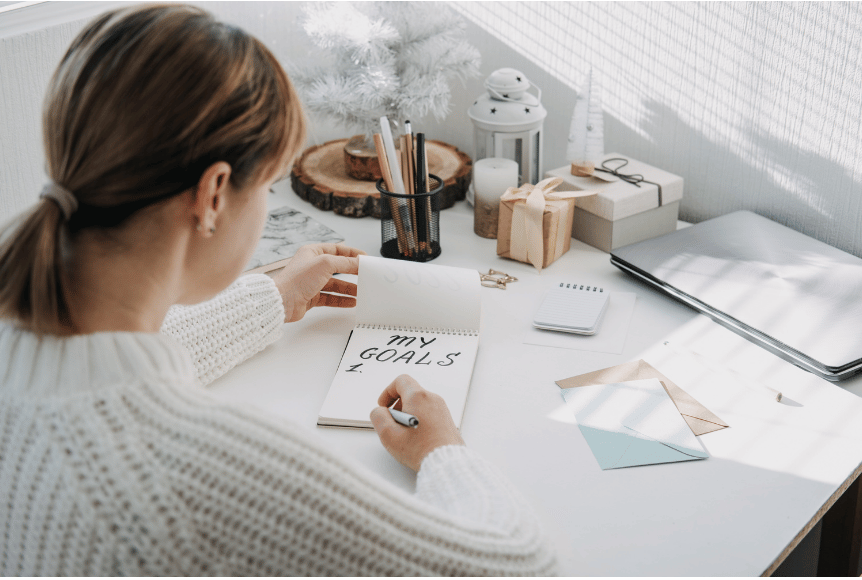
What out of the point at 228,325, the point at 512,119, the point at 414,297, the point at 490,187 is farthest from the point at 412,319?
the point at 512,119

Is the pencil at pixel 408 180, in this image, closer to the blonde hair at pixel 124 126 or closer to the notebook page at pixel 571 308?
the notebook page at pixel 571 308

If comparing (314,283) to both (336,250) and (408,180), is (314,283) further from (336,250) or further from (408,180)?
(408,180)

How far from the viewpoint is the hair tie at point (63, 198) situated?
1.64 feet

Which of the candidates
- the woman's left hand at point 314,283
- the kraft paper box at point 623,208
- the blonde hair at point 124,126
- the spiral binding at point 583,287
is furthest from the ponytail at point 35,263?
the kraft paper box at point 623,208

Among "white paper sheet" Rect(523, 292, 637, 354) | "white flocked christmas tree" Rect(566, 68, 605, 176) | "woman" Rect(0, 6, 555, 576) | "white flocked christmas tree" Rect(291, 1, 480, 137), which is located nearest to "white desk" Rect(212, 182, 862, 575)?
"white paper sheet" Rect(523, 292, 637, 354)

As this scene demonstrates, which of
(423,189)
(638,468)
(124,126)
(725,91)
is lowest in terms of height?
(638,468)

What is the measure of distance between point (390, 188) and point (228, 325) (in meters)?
0.35

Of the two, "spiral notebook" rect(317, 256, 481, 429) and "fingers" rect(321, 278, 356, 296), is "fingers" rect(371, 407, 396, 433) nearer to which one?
"spiral notebook" rect(317, 256, 481, 429)


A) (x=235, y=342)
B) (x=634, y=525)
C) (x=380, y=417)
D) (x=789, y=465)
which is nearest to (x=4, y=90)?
(x=235, y=342)

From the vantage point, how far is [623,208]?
3.72 feet

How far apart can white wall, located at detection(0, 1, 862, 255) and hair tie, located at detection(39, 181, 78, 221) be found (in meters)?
0.61

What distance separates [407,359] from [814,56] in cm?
74

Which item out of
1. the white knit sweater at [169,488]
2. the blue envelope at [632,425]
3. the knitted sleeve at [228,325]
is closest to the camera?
the white knit sweater at [169,488]

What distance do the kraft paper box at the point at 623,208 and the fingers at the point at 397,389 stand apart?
49cm
